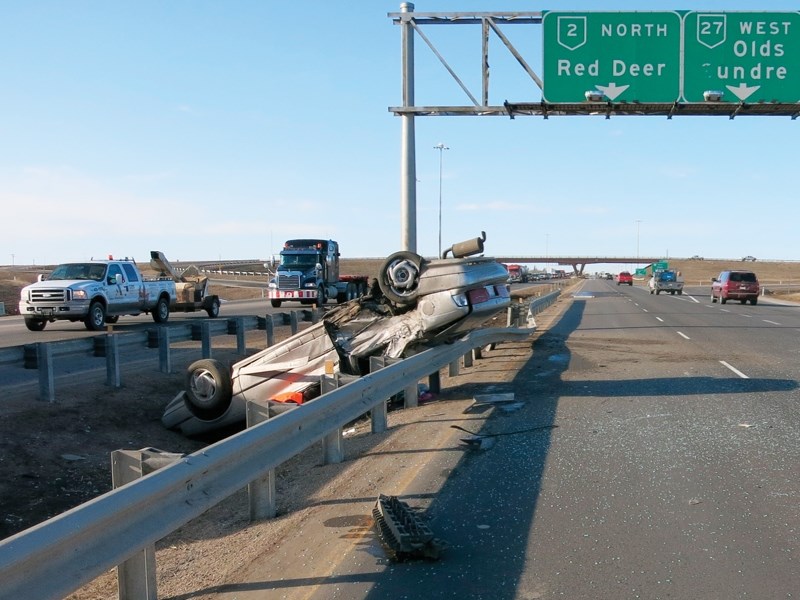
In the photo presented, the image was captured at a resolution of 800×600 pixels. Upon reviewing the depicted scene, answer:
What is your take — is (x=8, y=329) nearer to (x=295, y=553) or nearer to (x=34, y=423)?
(x=34, y=423)

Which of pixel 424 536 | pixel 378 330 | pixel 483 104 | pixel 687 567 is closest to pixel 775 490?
pixel 687 567

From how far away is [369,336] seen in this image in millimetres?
10367

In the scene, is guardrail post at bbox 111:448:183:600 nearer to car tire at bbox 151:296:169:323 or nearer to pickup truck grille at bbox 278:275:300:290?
car tire at bbox 151:296:169:323

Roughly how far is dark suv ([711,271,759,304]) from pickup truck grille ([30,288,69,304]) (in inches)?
1402

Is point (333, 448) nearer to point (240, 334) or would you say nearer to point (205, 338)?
point (205, 338)

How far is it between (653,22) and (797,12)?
3.33 metres

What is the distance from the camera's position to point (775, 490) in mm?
6211

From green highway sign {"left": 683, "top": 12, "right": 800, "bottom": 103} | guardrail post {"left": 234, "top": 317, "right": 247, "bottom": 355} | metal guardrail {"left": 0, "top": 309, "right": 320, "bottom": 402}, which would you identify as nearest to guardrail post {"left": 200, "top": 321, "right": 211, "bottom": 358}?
metal guardrail {"left": 0, "top": 309, "right": 320, "bottom": 402}

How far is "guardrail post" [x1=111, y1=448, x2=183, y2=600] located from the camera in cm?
409

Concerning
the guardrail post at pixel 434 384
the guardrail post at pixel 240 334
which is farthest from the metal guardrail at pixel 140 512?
the guardrail post at pixel 240 334

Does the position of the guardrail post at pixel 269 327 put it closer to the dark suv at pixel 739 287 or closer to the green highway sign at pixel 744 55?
the green highway sign at pixel 744 55

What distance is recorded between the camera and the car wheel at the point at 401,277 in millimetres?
10172

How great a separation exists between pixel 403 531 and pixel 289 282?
102 ft

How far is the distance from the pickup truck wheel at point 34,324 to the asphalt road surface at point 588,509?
53.5 ft
